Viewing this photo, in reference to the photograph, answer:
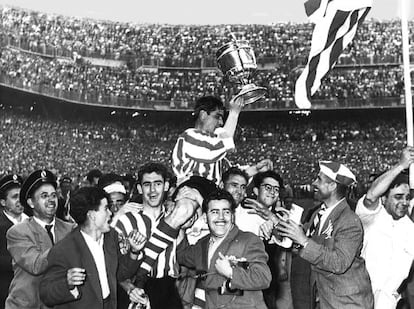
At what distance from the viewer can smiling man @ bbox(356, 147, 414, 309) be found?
591 cm

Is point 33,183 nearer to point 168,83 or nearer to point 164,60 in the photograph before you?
point 168,83

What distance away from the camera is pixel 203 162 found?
7180mm

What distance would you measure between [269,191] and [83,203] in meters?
2.49

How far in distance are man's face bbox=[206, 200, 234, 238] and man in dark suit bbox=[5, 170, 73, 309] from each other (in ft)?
3.38

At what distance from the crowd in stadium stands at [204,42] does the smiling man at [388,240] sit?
1668cm

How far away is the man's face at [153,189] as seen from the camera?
5.60 meters

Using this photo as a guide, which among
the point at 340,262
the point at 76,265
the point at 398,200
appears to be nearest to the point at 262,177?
the point at 398,200

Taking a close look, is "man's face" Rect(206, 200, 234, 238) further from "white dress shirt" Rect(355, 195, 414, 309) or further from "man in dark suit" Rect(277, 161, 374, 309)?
"white dress shirt" Rect(355, 195, 414, 309)

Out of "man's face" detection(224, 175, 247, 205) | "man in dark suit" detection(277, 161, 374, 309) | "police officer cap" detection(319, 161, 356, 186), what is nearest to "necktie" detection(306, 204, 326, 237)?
"man in dark suit" detection(277, 161, 374, 309)

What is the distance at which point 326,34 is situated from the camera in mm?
6520

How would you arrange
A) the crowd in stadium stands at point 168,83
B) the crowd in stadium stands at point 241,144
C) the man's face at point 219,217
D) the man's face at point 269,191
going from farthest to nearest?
the crowd in stadium stands at point 168,83 < the crowd in stadium stands at point 241,144 < the man's face at point 269,191 < the man's face at point 219,217

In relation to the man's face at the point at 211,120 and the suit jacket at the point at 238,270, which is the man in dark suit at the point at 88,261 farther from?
the man's face at the point at 211,120

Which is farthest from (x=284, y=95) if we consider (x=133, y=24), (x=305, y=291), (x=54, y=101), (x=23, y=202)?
(x=23, y=202)

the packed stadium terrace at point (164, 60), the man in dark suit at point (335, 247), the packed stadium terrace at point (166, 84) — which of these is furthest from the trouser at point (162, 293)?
the packed stadium terrace at point (164, 60)
